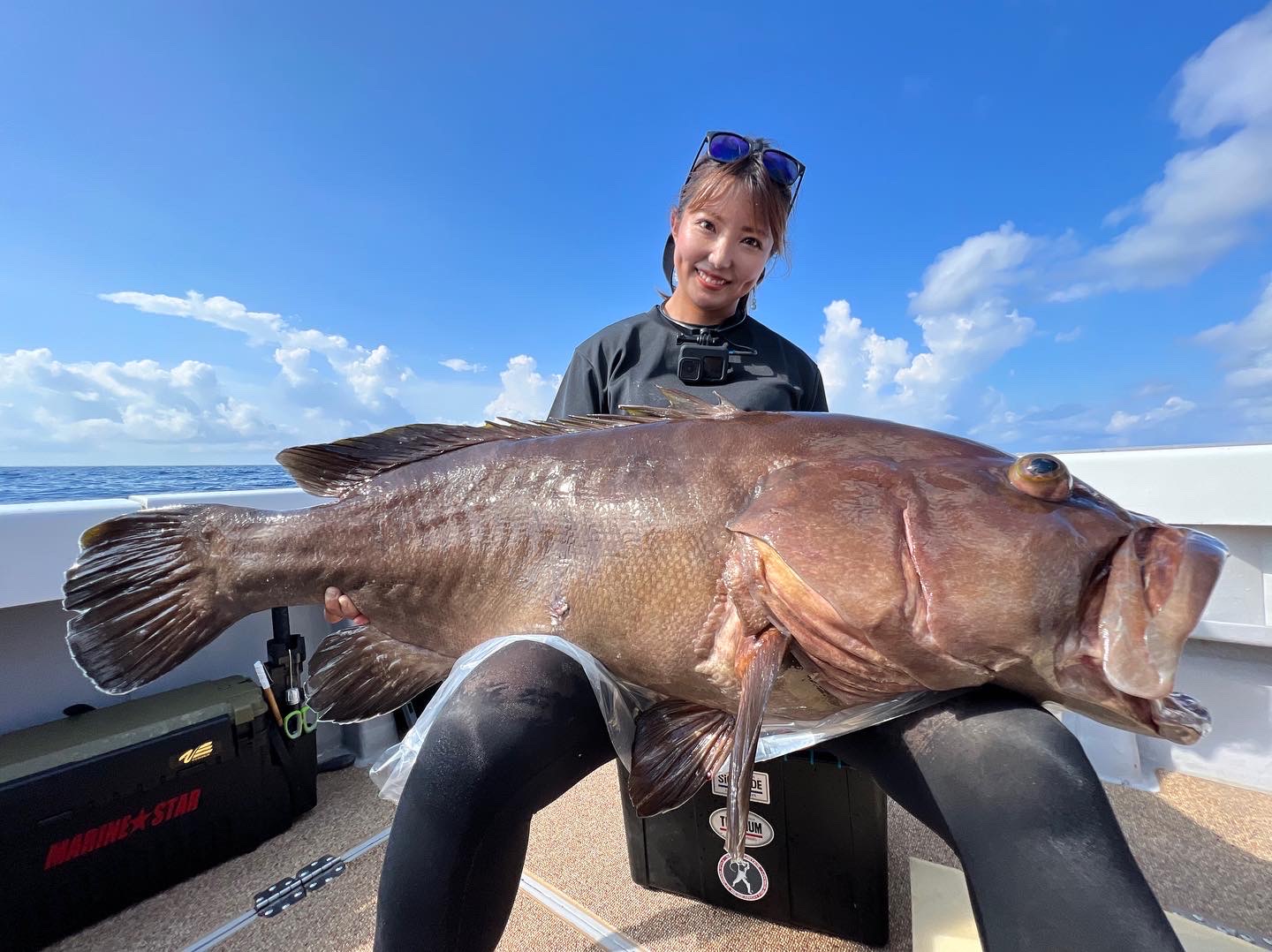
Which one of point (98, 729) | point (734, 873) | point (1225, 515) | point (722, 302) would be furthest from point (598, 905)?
point (1225, 515)

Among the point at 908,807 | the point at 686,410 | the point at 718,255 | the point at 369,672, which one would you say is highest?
the point at 718,255

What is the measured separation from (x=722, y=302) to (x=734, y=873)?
211 cm

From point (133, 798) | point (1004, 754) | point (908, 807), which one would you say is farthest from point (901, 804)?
point (133, 798)

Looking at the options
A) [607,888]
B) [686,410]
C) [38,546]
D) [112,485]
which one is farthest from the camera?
[112,485]

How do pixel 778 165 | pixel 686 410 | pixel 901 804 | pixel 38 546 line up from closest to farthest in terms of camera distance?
pixel 901 804
pixel 686 410
pixel 38 546
pixel 778 165

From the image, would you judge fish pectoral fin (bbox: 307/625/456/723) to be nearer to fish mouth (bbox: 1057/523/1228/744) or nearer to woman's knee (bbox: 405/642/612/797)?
woman's knee (bbox: 405/642/612/797)

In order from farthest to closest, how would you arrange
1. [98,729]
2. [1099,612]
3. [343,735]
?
[343,735]
[98,729]
[1099,612]

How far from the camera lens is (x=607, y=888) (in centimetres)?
216

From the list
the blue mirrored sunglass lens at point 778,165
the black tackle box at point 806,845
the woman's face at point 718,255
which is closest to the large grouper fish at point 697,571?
the black tackle box at point 806,845

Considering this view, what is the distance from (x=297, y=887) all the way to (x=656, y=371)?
93.3 inches

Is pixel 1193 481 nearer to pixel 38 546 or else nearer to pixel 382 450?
pixel 382 450

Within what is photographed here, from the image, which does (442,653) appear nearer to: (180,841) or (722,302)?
(180,841)

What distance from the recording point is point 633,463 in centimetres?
166

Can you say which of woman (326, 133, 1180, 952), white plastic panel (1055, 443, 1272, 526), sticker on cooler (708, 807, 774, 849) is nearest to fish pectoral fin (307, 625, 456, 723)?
woman (326, 133, 1180, 952)
